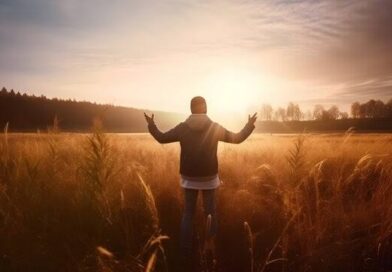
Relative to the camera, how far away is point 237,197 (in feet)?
19.9

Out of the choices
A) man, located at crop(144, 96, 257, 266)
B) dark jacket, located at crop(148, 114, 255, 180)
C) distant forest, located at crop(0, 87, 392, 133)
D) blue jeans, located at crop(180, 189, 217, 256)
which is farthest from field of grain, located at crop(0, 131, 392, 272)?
distant forest, located at crop(0, 87, 392, 133)

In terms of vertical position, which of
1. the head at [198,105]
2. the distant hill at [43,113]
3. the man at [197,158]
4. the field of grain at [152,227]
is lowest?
the field of grain at [152,227]

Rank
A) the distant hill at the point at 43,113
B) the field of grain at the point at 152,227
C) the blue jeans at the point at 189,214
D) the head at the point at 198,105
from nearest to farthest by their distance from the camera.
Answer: the field of grain at the point at 152,227 < the blue jeans at the point at 189,214 < the head at the point at 198,105 < the distant hill at the point at 43,113

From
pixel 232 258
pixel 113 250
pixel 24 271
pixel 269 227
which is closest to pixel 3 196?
pixel 24 271

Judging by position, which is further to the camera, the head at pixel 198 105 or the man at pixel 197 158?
the head at pixel 198 105

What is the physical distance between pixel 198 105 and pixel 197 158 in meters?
0.71

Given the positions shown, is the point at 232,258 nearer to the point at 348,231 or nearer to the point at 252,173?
the point at 348,231

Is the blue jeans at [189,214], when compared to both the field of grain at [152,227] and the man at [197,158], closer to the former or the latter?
the man at [197,158]

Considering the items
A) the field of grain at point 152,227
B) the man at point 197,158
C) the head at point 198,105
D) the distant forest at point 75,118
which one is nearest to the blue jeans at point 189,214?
the man at point 197,158

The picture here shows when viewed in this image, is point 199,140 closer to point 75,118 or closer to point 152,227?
point 152,227

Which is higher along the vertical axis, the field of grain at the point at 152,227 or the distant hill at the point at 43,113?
the distant hill at the point at 43,113

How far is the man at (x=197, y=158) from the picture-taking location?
429 cm

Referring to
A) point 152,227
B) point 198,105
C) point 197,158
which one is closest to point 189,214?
point 197,158

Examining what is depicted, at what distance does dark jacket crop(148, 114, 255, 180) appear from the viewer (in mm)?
4316
